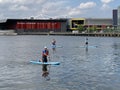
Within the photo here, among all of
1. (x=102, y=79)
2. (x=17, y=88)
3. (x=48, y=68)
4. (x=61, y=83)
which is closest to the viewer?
(x=17, y=88)

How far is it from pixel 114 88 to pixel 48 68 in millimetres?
14407

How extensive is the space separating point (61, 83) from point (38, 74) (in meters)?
6.50

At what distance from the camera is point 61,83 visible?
108ft

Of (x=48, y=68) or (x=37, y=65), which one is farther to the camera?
(x=37, y=65)

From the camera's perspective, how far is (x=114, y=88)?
3061 centimetres

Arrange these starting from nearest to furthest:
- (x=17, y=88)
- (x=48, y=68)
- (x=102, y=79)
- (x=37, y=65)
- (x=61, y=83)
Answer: (x=17, y=88)
(x=61, y=83)
(x=102, y=79)
(x=48, y=68)
(x=37, y=65)

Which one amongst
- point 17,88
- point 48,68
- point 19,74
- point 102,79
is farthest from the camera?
point 48,68

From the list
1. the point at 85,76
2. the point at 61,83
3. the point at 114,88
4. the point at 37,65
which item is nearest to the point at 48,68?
the point at 37,65

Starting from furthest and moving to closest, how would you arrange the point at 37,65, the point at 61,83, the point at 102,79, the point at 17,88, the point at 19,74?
the point at 37,65 < the point at 19,74 < the point at 102,79 < the point at 61,83 < the point at 17,88

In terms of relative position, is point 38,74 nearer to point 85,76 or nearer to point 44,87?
point 85,76

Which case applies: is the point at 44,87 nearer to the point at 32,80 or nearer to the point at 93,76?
the point at 32,80

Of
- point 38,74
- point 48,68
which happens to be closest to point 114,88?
point 38,74

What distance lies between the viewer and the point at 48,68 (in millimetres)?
43719

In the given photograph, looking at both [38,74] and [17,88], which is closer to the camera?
[17,88]
